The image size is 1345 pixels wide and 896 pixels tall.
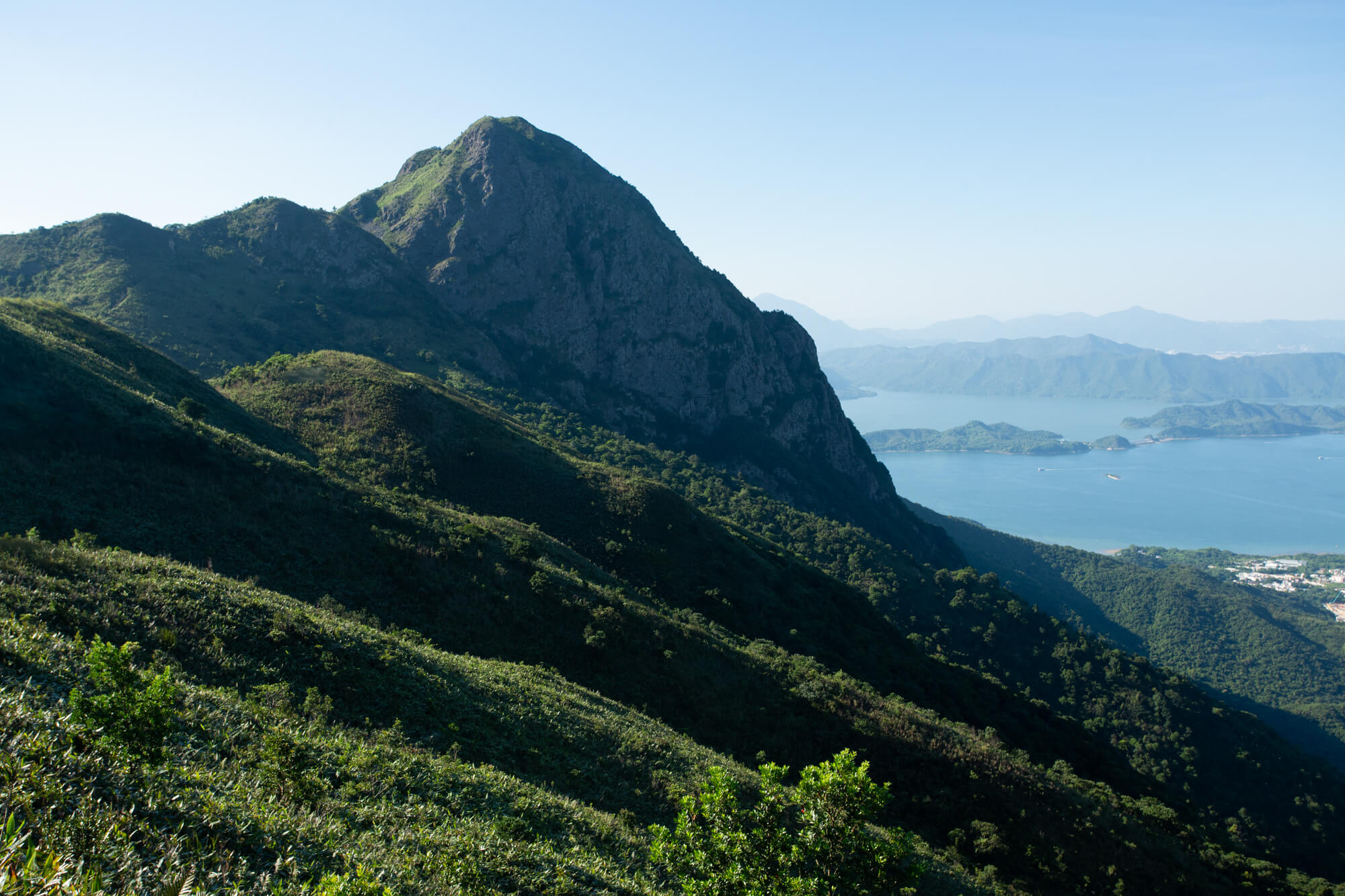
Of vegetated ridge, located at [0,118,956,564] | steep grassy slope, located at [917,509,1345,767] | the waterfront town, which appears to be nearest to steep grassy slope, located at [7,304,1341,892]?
vegetated ridge, located at [0,118,956,564]

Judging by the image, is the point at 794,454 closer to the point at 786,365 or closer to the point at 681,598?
the point at 786,365

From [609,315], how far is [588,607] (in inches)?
4185

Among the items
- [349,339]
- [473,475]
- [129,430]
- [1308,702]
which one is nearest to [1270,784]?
[1308,702]

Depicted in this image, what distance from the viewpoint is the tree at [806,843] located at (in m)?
13.1

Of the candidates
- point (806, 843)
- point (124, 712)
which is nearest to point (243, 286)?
point (124, 712)

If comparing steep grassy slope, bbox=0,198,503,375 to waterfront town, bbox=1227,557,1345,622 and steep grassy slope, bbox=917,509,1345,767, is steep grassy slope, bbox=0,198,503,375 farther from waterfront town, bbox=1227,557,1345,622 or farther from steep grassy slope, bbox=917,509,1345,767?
waterfront town, bbox=1227,557,1345,622

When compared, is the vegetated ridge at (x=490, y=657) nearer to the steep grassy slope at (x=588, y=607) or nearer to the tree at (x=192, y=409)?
the steep grassy slope at (x=588, y=607)

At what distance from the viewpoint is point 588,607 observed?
3591 cm

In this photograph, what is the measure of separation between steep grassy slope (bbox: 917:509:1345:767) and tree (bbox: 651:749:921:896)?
384ft

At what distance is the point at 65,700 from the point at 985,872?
31.2 metres

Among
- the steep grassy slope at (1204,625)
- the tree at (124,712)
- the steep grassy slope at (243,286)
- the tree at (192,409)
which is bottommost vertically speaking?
the steep grassy slope at (1204,625)

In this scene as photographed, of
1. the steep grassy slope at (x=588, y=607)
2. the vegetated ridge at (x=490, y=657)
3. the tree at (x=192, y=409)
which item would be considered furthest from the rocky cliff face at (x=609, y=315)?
the tree at (x=192, y=409)

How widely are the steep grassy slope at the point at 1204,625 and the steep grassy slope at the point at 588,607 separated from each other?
5922cm

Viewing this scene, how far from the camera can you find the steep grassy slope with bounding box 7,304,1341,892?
92.5 ft
